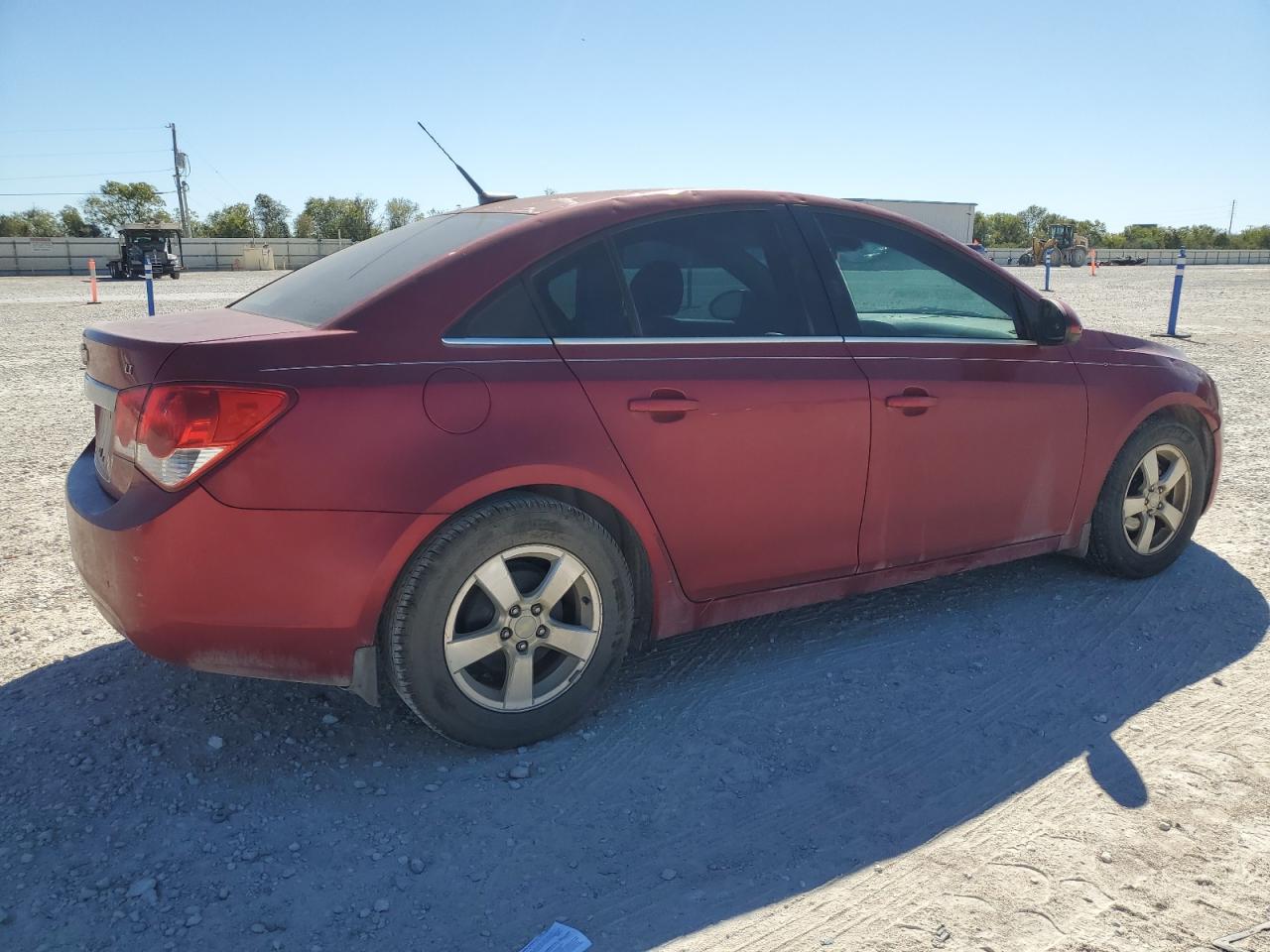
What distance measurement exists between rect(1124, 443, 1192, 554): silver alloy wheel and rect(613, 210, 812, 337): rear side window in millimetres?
1944

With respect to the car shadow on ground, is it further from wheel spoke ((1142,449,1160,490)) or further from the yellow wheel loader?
the yellow wheel loader

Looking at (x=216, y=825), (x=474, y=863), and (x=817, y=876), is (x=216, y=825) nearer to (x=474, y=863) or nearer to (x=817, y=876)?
(x=474, y=863)

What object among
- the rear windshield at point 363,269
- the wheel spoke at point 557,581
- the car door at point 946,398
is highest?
the rear windshield at point 363,269

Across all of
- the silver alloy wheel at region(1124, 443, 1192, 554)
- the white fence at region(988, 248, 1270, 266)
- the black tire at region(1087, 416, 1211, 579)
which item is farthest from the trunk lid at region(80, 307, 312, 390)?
the white fence at region(988, 248, 1270, 266)

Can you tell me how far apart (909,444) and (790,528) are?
0.58 metres

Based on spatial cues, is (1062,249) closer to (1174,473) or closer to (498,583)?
(1174,473)

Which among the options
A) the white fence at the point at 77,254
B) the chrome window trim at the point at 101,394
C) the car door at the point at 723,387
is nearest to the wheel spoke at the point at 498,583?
the car door at the point at 723,387

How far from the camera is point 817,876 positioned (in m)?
2.46

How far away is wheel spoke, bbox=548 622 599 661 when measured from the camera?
9.76 ft

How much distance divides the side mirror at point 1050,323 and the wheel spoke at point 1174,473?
1000 millimetres

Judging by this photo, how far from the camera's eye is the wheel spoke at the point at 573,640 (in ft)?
9.76

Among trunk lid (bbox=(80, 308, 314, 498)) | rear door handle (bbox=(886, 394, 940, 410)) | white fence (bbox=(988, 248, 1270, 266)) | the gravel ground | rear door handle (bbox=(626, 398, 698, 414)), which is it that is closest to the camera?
the gravel ground

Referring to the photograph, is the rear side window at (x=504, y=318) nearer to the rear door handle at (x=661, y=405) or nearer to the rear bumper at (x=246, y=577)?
the rear door handle at (x=661, y=405)

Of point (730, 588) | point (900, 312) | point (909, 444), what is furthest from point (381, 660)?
point (900, 312)
